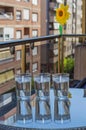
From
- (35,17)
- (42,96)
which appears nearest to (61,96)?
(42,96)

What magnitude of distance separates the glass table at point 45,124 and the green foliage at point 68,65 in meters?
1.91

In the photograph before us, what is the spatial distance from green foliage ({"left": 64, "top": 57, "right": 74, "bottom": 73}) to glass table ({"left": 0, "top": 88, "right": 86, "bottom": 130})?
1909 millimetres

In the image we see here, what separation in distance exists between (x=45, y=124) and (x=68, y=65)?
2.29 metres

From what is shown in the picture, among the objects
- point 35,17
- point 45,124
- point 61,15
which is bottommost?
point 45,124

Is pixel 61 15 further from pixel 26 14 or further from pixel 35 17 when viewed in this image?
pixel 35 17

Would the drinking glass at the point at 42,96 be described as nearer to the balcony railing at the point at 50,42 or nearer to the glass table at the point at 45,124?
the glass table at the point at 45,124

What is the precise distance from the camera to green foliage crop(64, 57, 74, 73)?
3.29 metres

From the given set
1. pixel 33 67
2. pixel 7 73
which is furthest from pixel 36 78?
pixel 33 67

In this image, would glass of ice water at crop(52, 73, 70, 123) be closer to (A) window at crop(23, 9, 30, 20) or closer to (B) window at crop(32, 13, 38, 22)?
(A) window at crop(23, 9, 30, 20)

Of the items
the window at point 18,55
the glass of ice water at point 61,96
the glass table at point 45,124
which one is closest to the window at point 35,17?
the window at point 18,55

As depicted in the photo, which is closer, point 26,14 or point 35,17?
point 26,14

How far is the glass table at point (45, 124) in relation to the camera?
1.01 m

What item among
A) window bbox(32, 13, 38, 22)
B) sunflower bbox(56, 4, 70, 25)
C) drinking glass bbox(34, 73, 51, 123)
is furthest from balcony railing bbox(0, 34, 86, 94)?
window bbox(32, 13, 38, 22)

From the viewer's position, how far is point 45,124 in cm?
105
